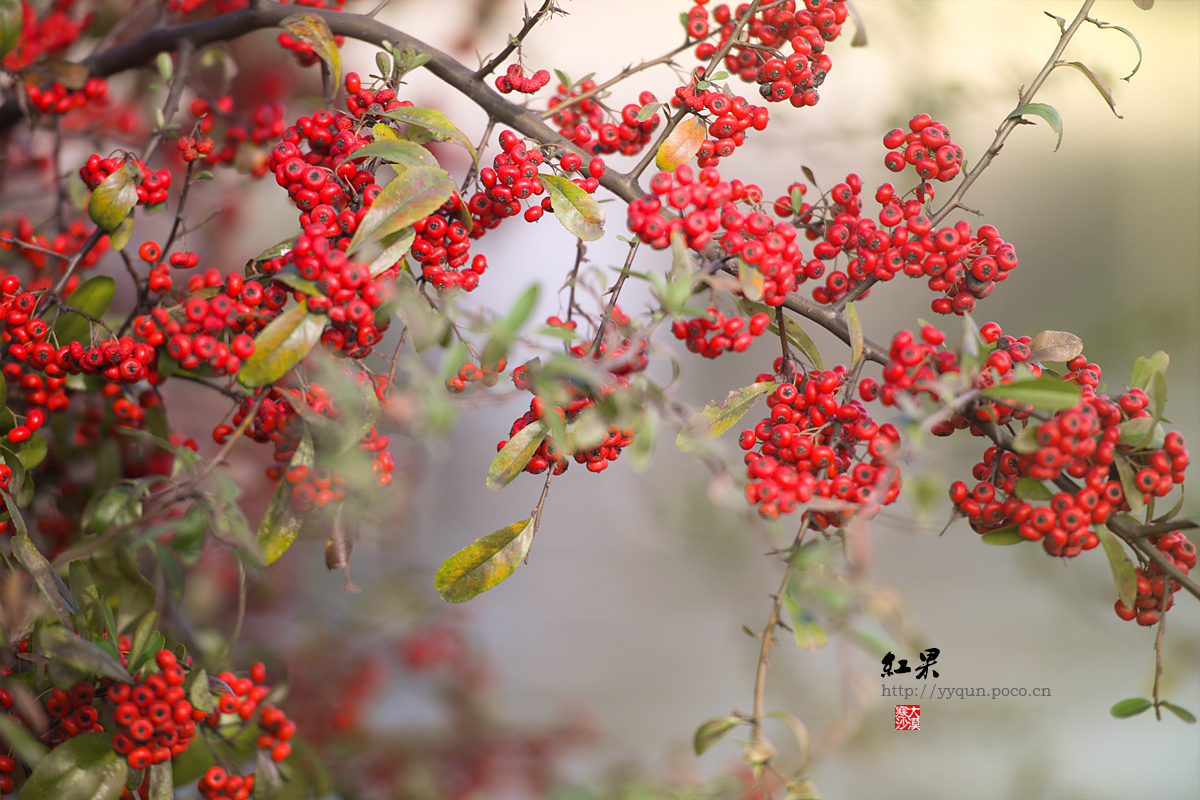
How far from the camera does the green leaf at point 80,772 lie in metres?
Answer: 0.37

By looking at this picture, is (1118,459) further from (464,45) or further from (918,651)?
(464,45)

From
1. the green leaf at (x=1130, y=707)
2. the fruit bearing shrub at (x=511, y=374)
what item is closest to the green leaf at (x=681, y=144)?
the fruit bearing shrub at (x=511, y=374)

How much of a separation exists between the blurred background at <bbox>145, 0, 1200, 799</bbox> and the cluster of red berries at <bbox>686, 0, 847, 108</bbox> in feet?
1.82

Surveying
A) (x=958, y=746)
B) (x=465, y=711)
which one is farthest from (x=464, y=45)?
(x=958, y=746)

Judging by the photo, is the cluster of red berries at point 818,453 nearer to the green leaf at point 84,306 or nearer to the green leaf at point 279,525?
the green leaf at point 279,525

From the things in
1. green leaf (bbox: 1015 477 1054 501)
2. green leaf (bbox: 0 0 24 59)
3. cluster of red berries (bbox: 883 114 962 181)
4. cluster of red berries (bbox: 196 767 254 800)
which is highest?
cluster of red berries (bbox: 883 114 962 181)

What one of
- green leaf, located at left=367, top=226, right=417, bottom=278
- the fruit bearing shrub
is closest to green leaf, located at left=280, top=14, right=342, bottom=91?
the fruit bearing shrub

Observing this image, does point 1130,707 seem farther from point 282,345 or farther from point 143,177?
point 143,177

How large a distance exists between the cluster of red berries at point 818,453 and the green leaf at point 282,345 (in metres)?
0.20

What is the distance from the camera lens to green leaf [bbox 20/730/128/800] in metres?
0.37

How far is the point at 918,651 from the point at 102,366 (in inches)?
16.6

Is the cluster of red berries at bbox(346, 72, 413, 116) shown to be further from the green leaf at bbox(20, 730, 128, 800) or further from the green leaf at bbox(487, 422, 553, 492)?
the green leaf at bbox(20, 730, 128, 800)

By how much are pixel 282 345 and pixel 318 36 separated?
0.18m

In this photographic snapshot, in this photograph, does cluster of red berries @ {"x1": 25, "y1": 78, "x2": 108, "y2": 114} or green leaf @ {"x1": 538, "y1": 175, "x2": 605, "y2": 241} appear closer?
green leaf @ {"x1": 538, "y1": 175, "x2": 605, "y2": 241}
